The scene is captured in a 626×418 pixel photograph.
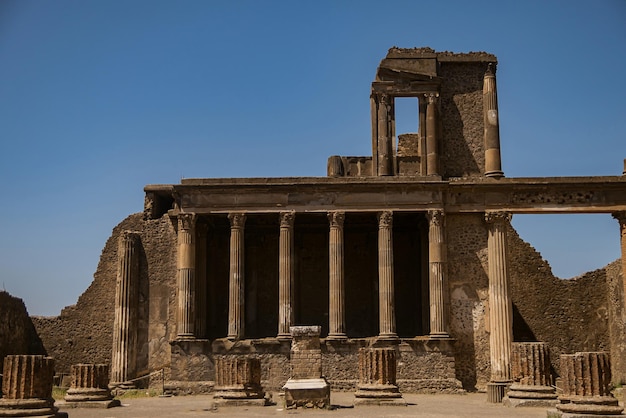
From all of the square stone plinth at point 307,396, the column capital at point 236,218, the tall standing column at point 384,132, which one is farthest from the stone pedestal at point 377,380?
the tall standing column at point 384,132

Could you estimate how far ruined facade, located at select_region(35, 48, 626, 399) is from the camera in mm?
27391

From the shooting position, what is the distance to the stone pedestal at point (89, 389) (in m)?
21.5

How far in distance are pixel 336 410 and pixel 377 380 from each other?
2.29 metres

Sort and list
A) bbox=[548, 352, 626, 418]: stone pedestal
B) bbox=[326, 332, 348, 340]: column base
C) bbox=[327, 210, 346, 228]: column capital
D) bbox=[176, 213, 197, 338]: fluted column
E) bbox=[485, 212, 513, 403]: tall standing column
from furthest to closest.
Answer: bbox=[327, 210, 346, 228]: column capital
bbox=[176, 213, 197, 338]: fluted column
bbox=[326, 332, 348, 340]: column base
bbox=[485, 212, 513, 403]: tall standing column
bbox=[548, 352, 626, 418]: stone pedestal

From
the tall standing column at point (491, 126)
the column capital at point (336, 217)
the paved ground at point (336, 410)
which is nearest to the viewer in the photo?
the paved ground at point (336, 410)

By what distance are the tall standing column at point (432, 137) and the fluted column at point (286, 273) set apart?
5.28 meters

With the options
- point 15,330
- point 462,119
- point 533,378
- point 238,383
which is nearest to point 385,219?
point 462,119

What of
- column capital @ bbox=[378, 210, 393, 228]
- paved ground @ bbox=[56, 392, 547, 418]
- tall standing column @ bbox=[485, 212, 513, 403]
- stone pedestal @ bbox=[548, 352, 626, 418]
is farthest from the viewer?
column capital @ bbox=[378, 210, 393, 228]

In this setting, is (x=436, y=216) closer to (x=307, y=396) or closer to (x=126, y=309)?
(x=307, y=396)

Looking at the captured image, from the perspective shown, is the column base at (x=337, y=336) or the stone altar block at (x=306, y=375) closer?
the stone altar block at (x=306, y=375)

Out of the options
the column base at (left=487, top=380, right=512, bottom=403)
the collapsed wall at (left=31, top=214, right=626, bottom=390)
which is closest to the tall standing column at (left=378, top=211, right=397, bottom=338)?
the column base at (left=487, top=380, right=512, bottom=403)

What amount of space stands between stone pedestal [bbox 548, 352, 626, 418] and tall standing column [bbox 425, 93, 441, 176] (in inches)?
543

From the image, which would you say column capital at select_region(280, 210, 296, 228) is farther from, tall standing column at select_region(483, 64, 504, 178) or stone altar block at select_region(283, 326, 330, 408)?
stone altar block at select_region(283, 326, 330, 408)

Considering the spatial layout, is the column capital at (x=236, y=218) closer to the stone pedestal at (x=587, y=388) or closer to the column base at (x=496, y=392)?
the column base at (x=496, y=392)
